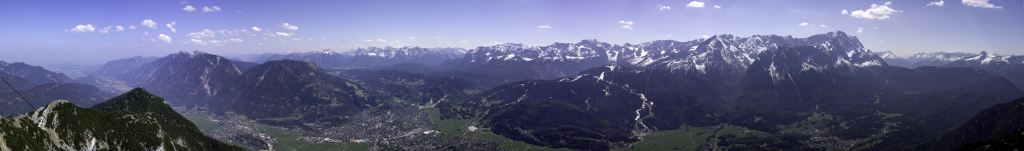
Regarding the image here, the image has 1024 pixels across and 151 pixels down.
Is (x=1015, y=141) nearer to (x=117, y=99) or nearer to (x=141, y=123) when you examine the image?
(x=141, y=123)

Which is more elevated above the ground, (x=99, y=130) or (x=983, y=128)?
(x=99, y=130)

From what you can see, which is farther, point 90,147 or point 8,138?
point 90,147

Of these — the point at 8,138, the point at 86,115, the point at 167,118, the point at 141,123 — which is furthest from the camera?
the point at 167,118

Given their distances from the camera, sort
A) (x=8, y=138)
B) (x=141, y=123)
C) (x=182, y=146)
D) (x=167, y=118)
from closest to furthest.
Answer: (x=8, y=138) → (x=141, y=123) → (x=182, y=146) → (x=167, y=118)

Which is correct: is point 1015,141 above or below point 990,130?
above

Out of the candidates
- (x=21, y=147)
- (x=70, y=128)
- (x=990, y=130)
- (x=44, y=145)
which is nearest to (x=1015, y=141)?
(x=990, y=130)

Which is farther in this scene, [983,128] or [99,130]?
[983,128]

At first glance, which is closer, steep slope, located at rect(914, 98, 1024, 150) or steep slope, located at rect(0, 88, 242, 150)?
steep slope, located at rect(0, 88, 242, 150)

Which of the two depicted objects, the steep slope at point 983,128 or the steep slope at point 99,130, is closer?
the steep slope at point 99,130
